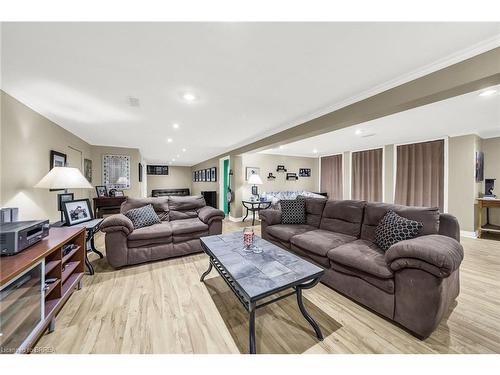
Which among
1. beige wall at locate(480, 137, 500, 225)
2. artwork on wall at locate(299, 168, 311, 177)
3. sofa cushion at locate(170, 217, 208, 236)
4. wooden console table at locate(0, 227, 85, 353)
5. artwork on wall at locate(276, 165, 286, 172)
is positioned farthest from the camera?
artwork on wall at locate(299, 168, 311, 177)

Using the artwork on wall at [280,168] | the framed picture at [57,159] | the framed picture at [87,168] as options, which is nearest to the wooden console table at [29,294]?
the framed picture at [57,159]

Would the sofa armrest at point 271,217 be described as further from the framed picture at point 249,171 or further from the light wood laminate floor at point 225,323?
the framed picture at point 249,171

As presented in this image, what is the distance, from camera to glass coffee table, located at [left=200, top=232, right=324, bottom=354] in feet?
4.25

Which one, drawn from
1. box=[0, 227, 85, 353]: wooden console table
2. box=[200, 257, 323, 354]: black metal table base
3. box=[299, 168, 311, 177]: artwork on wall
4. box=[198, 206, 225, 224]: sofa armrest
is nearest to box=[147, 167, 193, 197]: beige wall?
box=[299, 168, 311, 177]: artwork on wall

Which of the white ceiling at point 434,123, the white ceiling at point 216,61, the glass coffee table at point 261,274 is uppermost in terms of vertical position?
the white ceiling at point 434,123

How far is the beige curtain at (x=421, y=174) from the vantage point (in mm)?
4508

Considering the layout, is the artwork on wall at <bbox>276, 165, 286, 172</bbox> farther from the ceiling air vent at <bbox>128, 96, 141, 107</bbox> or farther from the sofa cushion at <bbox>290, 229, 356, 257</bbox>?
the ceiling air vent at <bbox>128, 96, 141, 107</bbox>

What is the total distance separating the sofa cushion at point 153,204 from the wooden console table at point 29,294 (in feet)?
5.12

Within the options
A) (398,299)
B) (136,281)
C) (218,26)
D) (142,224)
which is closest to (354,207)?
(398,299)

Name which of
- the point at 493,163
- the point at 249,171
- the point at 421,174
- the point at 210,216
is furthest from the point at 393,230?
the point at 493,163

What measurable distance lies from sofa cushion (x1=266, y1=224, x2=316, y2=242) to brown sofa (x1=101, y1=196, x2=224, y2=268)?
960 mm

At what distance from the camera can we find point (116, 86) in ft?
6.61

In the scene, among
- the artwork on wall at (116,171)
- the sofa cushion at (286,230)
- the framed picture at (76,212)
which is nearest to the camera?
the framed picture at (76,212)

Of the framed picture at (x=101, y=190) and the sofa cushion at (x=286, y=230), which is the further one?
the framed picture at (x=101, y=190)
